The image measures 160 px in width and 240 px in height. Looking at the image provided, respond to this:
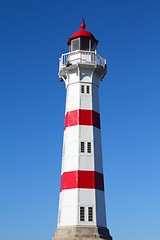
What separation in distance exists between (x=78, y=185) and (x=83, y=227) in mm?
2676

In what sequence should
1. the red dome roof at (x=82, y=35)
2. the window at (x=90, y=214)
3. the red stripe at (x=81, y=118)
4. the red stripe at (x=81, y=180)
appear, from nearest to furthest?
the window at (x=90, y=214)
the red stripe at (x=81, y=180)
the red stripe at (x=81, y=118)
the red dome roof at (x=82, y=35)

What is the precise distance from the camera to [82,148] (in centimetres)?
2611

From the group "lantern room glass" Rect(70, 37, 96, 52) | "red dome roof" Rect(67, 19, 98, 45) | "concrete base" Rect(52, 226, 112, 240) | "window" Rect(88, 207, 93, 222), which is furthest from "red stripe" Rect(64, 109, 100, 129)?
"concrete base" Rect(52, 226, 112, 240)

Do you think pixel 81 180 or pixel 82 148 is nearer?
pixel 81 180

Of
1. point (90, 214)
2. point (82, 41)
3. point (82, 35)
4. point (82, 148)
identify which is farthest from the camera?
point (82, 41)

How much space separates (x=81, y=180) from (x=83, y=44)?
10.7m

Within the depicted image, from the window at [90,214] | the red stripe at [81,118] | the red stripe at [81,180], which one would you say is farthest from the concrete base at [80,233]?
the red stripe at [81,118]

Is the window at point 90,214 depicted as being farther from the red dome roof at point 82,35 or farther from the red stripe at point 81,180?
the red dome roof at point 82,35

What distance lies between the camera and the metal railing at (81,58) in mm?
28000

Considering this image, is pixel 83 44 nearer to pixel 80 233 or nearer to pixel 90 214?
pixel 90 214

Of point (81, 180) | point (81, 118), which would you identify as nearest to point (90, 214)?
point (81, 180)

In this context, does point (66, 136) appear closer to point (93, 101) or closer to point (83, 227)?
point (93, 101)

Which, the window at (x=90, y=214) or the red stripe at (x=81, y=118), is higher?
the red stripe at (x=81, y=118)

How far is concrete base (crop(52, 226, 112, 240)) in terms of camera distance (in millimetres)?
23578
